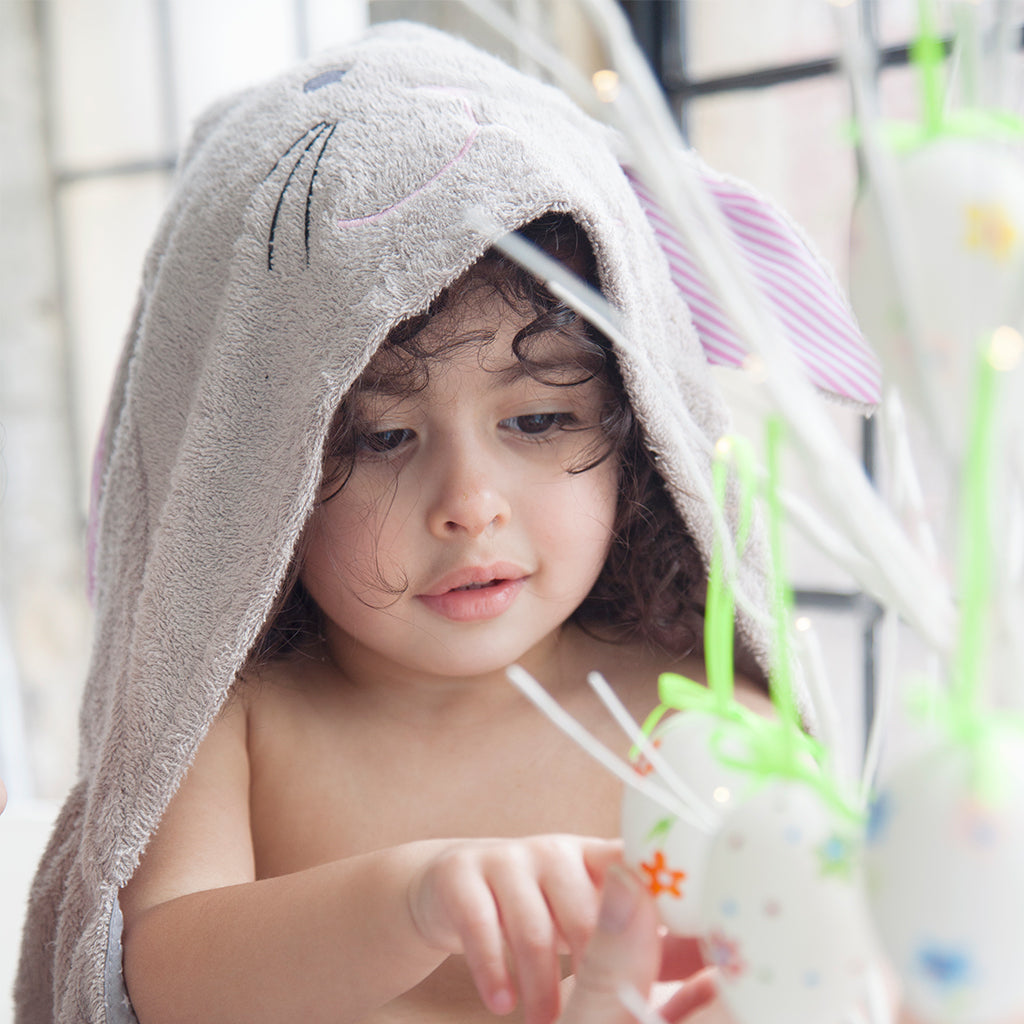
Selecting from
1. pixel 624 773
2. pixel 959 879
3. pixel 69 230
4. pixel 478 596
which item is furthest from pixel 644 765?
pixel 69 230

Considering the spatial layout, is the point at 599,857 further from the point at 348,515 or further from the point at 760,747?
the point at 348,515

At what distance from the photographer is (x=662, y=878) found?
31cm

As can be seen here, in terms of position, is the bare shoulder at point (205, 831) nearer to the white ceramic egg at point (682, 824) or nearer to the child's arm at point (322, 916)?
the child's arm at point (322, 916)

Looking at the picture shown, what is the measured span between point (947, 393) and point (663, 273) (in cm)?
42

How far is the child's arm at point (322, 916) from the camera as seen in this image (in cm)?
36

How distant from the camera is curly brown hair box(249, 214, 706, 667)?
575mm

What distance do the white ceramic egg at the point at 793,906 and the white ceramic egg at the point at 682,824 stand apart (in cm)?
3

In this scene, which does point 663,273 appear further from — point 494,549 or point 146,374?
point 146,374

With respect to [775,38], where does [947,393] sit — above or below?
below

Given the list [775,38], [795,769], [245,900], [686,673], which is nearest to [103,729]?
[245,900]

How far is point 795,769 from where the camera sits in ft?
0.90

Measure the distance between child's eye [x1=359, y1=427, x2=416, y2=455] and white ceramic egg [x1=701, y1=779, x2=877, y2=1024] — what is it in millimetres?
344

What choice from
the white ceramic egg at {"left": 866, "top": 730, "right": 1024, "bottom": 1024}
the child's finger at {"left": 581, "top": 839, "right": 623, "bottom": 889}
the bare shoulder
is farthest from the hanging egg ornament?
the bare shoulder

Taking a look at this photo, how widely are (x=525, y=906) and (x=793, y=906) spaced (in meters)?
0.12
